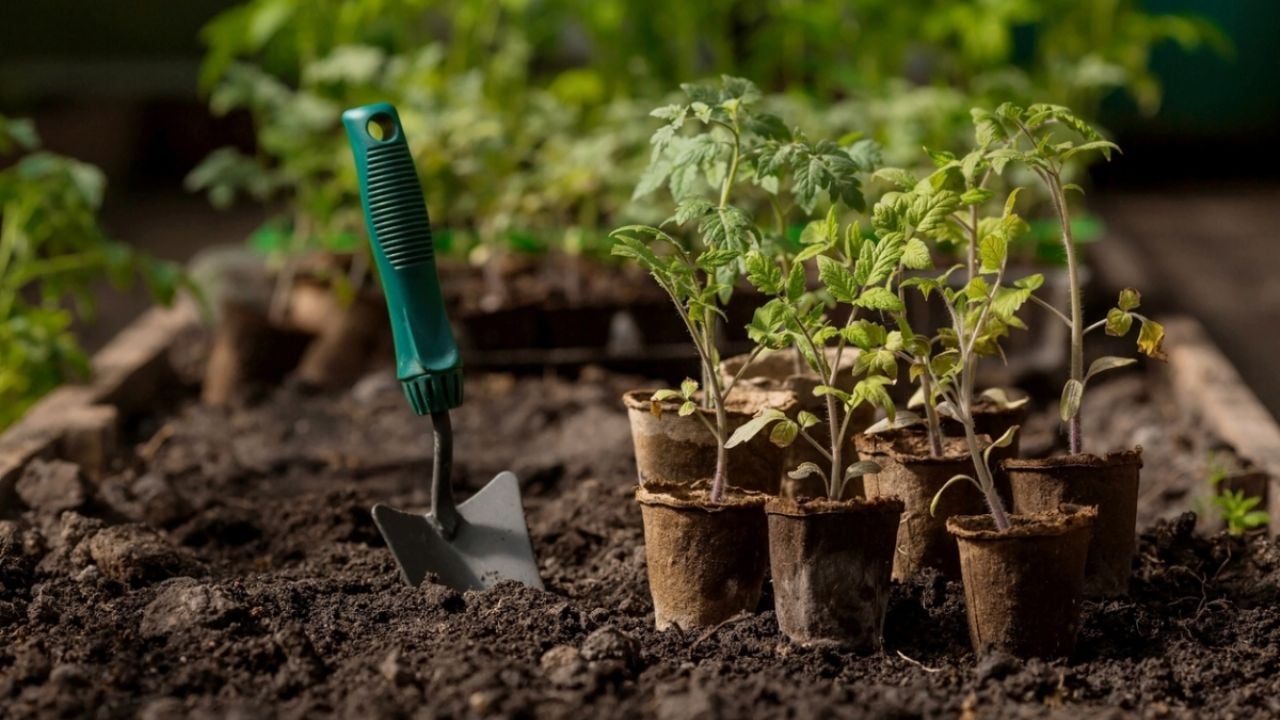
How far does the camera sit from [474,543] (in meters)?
2.36

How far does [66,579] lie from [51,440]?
85 centimetres

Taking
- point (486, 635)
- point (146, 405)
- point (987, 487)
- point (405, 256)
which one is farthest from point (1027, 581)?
point (146, 405)

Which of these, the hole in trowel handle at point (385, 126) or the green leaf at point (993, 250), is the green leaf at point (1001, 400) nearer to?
the green leaf at point (993, 250)

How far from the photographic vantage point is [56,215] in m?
3.51

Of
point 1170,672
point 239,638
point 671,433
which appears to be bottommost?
point 1170,672

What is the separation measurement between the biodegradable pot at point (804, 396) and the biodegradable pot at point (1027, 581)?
330mm

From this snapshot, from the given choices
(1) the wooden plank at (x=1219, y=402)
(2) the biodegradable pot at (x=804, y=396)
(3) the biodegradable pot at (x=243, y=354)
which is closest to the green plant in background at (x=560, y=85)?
(3) the biodegradable pot at (x=243, y=354)

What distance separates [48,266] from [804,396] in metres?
1.98

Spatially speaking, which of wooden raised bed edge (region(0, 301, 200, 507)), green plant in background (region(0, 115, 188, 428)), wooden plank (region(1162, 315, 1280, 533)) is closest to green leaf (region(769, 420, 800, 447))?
wooden plank (region(1162, 315, 1280, 533))

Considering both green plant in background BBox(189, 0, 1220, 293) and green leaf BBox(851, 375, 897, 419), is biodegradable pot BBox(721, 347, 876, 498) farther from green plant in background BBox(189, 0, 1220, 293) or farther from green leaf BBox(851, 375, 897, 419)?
green plant in background BBox(189, 0, 1220, 293)

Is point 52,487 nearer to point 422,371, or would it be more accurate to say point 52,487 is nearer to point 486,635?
point 422,371

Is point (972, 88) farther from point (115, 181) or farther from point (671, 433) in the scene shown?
point (115, 181)

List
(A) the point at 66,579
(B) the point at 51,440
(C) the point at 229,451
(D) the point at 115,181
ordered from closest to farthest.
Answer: (A) the point at 66,579
(B) the point at 51,440
(C) the point at 229,451
(D) the point at 115,181

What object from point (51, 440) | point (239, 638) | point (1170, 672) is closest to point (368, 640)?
point (239, 638)
